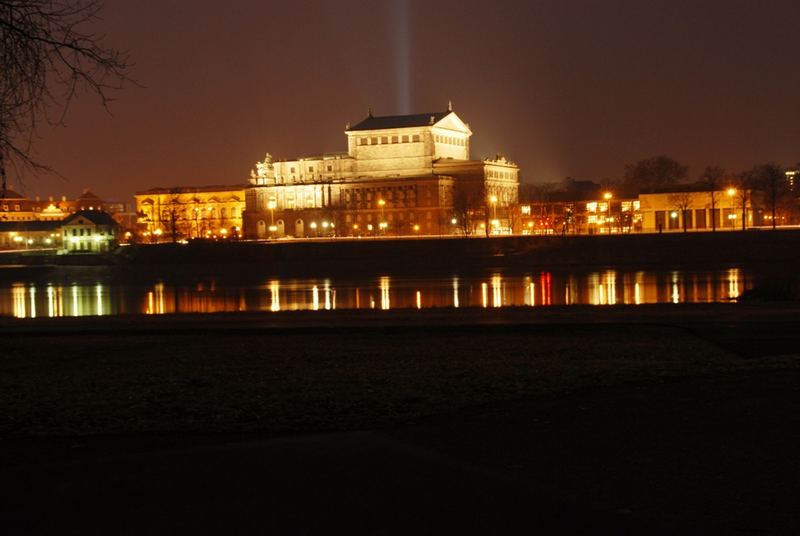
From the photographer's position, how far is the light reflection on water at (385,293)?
54844 mm

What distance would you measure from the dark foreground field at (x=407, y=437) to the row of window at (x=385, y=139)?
158306mm

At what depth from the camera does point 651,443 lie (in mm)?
11844

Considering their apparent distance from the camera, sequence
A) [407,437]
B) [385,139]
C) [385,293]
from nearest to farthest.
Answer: [407,437], [385,293], [385,139]

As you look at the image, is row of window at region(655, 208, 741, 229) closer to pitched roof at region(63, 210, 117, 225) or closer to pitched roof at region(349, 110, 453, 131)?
pitched roof at region(349, 110, 453, 131)

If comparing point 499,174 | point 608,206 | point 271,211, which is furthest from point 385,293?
point 271,211

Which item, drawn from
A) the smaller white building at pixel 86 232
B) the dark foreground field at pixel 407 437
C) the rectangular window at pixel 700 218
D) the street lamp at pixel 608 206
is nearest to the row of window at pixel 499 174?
the street lamp at pixel 608 206

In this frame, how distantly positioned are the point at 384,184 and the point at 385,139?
11.9m

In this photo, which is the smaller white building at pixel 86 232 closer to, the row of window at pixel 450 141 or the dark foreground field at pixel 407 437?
the row of window at pixel 450 141

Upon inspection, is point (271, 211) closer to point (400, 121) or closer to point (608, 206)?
point (400, 121)

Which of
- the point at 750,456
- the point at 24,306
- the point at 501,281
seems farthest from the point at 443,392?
the point at 501,281

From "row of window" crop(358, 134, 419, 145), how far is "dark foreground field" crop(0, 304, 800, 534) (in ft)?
519

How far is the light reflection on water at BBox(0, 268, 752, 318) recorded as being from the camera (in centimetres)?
5484

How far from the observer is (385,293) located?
65375mm

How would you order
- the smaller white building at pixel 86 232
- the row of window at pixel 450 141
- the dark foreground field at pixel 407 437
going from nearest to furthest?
the dark foreground field at pixel 407 437
the smaller white building at pixel 86 232
the row of window at pixel 450 141
